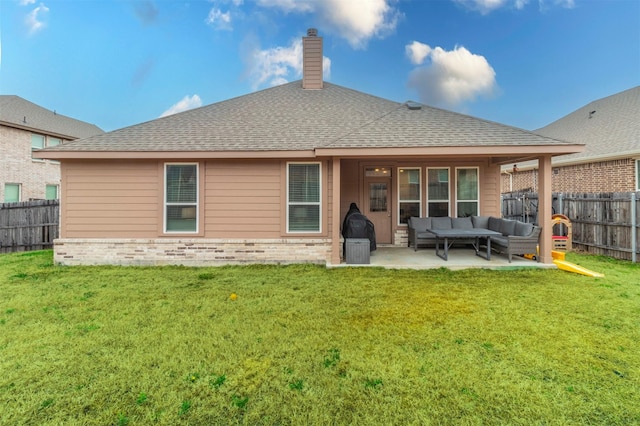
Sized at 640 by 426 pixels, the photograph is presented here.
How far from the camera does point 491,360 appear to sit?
2941mm

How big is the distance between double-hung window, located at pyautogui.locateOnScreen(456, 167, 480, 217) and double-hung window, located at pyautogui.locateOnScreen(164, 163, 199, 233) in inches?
288

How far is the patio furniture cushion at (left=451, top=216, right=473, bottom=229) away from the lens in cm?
853

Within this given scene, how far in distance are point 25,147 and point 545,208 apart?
71.8 ft

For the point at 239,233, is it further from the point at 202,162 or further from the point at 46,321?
the point at 46,321

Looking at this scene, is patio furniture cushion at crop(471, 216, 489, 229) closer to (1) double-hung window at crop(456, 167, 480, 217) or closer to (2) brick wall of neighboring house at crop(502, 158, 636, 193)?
(1) double-hung window at crop(456, 167, 480, 217)

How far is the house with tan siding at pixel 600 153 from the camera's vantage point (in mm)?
11336

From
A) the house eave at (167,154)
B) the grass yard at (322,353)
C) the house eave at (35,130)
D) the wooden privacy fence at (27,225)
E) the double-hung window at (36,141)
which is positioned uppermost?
the house eave at (35,130)

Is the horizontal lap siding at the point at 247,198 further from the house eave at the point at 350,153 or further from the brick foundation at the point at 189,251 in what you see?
the house eave at the point at 350,153

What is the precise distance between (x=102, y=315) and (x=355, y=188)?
681 centimetres

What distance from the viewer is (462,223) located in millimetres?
8547

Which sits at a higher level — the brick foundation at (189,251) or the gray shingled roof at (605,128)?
the gray shingled roof at (605,128)

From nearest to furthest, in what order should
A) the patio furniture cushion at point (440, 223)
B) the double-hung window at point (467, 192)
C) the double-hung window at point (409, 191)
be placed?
the patio furniture cushion at point (440, 223), the double-hung window at point (467, 192), the double-hung window at point (409, 191)

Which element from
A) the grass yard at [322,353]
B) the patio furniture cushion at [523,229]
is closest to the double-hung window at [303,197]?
the grass yard at [322,353]

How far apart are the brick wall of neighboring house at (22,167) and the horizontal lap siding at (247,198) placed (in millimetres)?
14102
